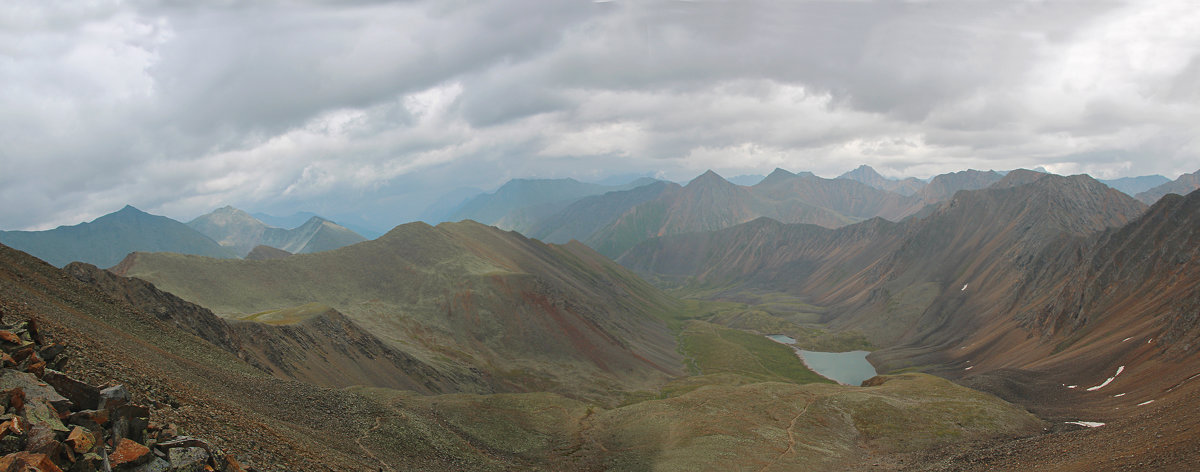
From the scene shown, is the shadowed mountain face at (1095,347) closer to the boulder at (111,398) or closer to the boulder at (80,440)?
the boulder at (80,440)

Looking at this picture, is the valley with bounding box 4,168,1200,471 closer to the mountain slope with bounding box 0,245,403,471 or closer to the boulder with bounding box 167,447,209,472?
the mountain slope with bounding box 0,245,403,471

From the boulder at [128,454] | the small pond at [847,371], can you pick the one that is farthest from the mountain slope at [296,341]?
the small pond at [847,371]

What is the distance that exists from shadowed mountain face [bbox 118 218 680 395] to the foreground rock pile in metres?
89.8

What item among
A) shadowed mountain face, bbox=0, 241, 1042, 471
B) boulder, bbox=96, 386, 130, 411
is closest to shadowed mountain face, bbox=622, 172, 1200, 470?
shadowed mountain face, bbox=0, 241, 1042, 471

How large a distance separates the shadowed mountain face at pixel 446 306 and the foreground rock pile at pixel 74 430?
295 ft

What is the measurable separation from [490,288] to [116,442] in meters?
138

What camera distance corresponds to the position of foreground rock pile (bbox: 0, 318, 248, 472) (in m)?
18.3

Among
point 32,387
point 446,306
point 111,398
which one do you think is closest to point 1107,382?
point 111,398

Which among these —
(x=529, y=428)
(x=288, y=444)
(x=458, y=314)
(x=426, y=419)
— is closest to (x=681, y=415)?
(x=529, y=428)

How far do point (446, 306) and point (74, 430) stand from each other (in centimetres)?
13419

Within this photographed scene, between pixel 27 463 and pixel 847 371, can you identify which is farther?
pixel 847 371

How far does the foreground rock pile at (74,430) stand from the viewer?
18312 millimetres

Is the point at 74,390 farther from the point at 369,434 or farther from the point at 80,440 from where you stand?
the point at 369,434

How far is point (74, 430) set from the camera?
19.2 metres
